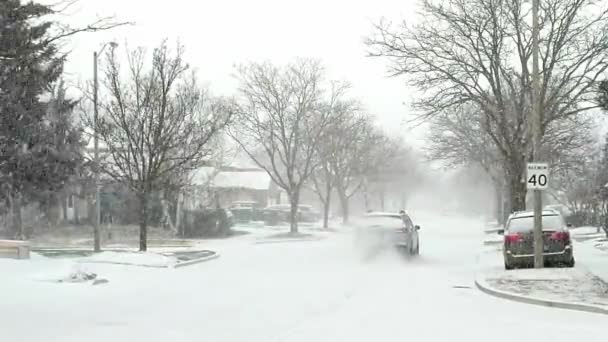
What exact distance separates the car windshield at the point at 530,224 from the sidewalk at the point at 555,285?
114 cm

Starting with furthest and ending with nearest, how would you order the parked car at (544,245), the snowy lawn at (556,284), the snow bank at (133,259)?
the snow bank at (133,259) → the parked car at (544,245) → the snowy lawn at (556,284)

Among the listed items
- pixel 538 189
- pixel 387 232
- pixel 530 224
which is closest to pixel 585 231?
pixel 387 232

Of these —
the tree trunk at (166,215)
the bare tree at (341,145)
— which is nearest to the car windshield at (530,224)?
the tree trunk at (166,215)

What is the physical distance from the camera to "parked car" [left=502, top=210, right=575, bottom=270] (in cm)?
2022

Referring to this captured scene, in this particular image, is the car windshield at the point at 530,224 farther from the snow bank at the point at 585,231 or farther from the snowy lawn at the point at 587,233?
the snow bank at the point at 585,231

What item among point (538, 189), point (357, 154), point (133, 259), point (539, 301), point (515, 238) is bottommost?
point (539, 301)

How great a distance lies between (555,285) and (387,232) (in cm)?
892

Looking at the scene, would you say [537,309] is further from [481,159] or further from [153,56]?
[481,159]

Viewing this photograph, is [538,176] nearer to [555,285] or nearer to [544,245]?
Result: [544,245]

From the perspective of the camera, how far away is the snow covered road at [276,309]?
1059 cm

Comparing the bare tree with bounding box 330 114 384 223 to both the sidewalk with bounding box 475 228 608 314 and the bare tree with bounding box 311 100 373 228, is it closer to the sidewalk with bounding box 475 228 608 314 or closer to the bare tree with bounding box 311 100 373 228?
the bare tree with bounding box 311 100 373 228

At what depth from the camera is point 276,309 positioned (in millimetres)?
13305

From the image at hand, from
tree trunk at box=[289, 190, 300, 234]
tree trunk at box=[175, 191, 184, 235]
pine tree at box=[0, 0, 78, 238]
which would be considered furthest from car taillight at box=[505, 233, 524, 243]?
tree trunk at box=[289, 190, 300, 234]

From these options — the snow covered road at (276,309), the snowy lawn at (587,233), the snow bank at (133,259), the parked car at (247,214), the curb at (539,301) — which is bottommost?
the snow covered road at (276,309)
